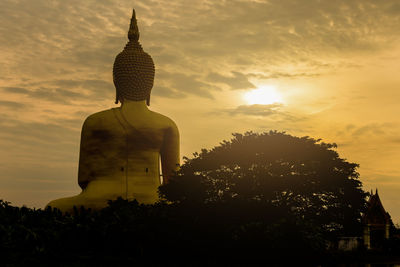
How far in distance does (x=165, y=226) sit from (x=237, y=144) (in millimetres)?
7126

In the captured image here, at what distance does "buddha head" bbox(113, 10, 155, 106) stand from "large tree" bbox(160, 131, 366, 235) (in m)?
8.39

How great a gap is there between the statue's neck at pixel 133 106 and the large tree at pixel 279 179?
24.8ft

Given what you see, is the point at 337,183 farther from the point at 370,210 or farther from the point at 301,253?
the point at 370,210

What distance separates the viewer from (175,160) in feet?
119

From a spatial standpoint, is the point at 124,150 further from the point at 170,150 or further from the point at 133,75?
the point at 133,75

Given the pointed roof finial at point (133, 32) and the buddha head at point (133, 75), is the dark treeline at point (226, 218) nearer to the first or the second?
the buddha head at point (133, 75)

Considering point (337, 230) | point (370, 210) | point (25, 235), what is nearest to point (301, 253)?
point (337, 230)

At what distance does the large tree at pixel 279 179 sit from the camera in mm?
27531

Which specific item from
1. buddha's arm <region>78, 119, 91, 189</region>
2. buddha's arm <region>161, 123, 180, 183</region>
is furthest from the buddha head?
buddha's arm <region>78, 119, 91, 189</region>

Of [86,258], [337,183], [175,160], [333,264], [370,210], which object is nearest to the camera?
[86,258]

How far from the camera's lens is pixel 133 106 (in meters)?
36.4

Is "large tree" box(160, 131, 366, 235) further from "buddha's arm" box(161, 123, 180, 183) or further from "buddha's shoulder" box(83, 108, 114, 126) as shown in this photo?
"buddha's shoulder" box(83, 108, 114, 126)

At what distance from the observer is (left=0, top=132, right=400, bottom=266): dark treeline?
80.2ft

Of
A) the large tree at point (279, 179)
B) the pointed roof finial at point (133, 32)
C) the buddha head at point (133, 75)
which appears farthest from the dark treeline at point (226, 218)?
the pointed roof finial at point (133, 32)
